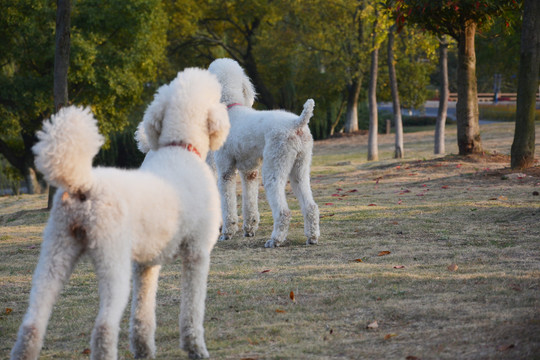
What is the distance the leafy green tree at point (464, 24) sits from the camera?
12.5 meters

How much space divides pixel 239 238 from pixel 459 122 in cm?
757

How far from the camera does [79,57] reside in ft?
73.7

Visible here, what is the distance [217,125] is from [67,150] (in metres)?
1.36

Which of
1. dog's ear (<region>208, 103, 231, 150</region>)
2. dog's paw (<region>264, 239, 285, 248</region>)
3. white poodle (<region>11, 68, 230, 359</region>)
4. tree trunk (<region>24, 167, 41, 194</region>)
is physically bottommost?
tree trunk (<region>24, 167, 41, 194</region>)

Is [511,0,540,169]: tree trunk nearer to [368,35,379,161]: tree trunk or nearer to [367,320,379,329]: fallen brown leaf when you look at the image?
[367,320,379,329]: fallen brown leaf

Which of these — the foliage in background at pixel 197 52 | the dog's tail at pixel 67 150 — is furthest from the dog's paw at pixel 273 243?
the foliage in background at pixel 197 52

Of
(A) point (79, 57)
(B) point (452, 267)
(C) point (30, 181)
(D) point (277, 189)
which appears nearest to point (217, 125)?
(B) point (452, 267)

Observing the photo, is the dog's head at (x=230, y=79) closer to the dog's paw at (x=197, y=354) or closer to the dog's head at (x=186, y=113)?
the dog's head at (x=186, y=113)

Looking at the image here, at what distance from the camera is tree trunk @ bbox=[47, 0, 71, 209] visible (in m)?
11.9

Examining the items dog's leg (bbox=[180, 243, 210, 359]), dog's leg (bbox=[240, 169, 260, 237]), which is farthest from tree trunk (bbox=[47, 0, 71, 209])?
dog's leg (bbox=[180, 243, 210, 359])

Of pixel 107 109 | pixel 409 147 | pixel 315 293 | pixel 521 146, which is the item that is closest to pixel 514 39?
pixel 409 147

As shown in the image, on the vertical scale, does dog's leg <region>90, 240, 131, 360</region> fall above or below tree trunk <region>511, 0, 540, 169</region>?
below

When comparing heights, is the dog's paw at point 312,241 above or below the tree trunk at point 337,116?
below

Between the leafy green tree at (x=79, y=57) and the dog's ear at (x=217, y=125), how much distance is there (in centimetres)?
1886
